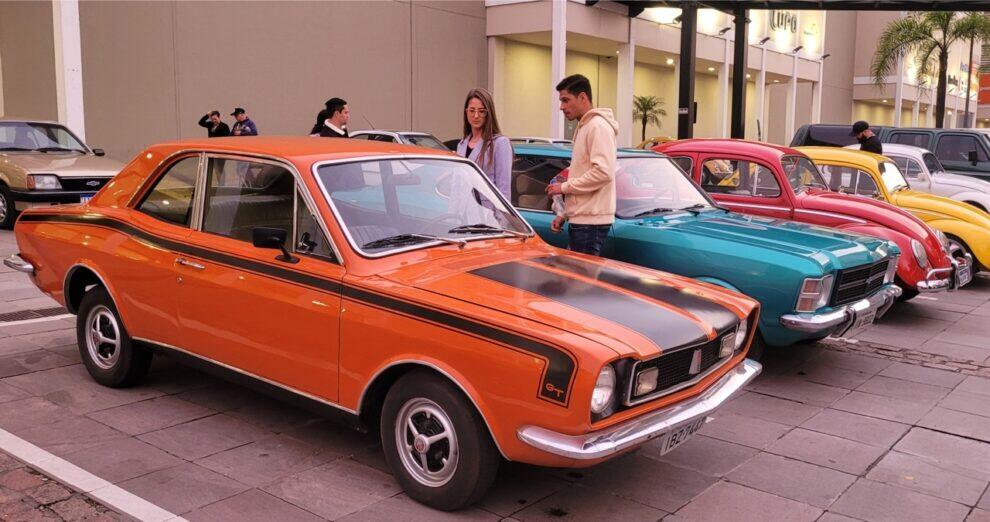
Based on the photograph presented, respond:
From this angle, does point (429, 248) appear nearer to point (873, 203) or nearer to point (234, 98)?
point (873, 203)

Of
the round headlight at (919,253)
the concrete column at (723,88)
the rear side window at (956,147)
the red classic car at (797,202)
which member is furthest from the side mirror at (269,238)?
the concrete column at (723,88)

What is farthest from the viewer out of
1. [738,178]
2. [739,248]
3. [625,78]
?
[625,78]

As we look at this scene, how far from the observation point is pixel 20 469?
163 inches

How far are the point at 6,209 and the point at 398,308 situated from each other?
35.1ft

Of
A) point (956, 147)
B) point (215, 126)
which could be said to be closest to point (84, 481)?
point (215, 126)

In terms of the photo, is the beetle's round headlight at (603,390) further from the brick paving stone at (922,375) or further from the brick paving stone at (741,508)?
the brick paving stone at (922,375)

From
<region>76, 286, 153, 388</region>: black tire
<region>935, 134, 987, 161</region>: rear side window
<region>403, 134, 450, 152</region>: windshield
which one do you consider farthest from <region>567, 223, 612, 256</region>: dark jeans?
<region>935, 134, 987, 161</region>: rear side window

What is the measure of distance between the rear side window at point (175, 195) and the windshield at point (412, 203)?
1052mm

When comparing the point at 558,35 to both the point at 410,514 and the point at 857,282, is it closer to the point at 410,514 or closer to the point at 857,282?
the point at 857,282

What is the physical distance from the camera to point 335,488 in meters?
4.03

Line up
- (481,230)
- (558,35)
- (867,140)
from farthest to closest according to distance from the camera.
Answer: (558,35) < (867,140) < (481,230)

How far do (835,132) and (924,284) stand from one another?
7.67 metres

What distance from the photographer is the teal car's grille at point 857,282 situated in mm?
5973

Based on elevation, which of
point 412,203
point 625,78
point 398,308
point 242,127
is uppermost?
point 625,78
